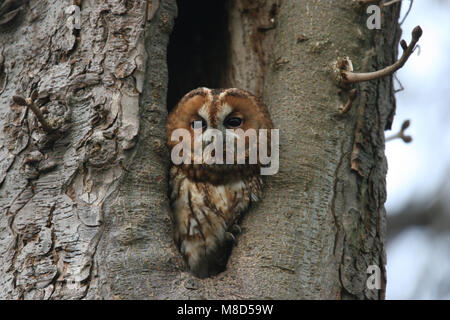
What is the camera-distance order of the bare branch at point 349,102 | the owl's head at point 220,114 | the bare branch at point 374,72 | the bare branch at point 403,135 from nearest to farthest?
the bare branch at point 374,72
the bare branch at point 349,102
the owl's head at point 220,114
the bare branch at point 403,135

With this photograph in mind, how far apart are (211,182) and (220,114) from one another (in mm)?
301

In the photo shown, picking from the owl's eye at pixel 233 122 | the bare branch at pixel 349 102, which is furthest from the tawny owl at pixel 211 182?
the bare branch at pixel 349 102

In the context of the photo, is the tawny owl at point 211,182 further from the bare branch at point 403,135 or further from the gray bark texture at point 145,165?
the bare branch at point 403,135

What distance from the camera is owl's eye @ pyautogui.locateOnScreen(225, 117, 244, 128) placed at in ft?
8.09

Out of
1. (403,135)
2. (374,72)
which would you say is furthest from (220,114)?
(403,135)

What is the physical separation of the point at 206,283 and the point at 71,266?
0.44m

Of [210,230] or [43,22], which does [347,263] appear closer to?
[210,230]

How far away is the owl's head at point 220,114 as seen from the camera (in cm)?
240

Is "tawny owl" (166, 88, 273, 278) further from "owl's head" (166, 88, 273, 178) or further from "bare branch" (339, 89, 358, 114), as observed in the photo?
"bare branch" (339, 89, 358, 114)

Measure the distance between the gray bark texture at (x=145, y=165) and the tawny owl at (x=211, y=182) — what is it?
0.13m

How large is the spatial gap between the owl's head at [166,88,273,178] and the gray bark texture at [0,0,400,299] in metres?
0.09

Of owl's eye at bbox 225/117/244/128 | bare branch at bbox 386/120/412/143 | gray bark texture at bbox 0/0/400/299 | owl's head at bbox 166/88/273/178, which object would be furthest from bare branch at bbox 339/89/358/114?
bare branch at bbox 386/120/412/143

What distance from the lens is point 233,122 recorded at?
8.13 feet
